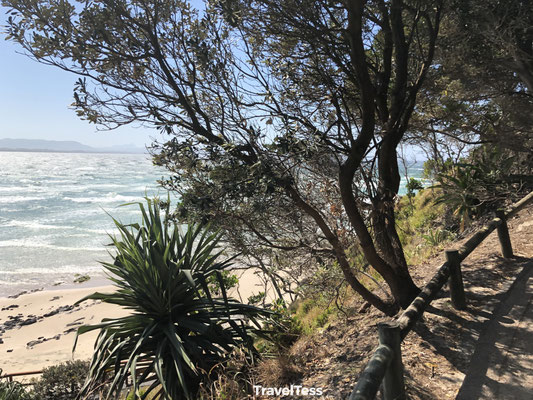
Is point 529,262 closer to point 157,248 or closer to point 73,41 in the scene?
point 157,248

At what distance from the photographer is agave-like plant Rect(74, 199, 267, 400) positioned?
168 inches

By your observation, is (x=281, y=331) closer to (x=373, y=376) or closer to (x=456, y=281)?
(x=456, y=281)

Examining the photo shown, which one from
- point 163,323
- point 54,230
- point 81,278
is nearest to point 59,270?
point 81,278

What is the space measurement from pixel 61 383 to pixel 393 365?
720 centimetres

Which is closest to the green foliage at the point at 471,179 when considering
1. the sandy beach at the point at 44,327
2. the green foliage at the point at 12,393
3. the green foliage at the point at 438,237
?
the green foliage at the point at 438,237

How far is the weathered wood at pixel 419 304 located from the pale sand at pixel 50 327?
6064mm

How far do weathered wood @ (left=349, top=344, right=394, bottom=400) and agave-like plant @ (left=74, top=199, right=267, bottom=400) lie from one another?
2.28 m

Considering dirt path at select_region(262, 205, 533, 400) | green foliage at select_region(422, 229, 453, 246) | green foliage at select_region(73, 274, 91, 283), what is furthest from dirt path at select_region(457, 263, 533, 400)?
green foliage at select_region(73, 274, 91, 283)

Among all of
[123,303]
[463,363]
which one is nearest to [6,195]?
[123,303]

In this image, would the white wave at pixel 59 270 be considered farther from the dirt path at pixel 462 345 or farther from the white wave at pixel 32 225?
the dirt path at pixel 462 345

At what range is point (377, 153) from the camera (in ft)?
15.7

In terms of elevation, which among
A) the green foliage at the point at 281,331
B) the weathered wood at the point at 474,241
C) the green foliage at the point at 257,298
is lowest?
the green foliage at the point at 257,298

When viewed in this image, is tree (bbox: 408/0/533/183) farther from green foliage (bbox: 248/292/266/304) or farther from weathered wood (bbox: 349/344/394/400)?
green foliage (bbox: 248/292/266/304)

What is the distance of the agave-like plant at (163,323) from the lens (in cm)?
426
